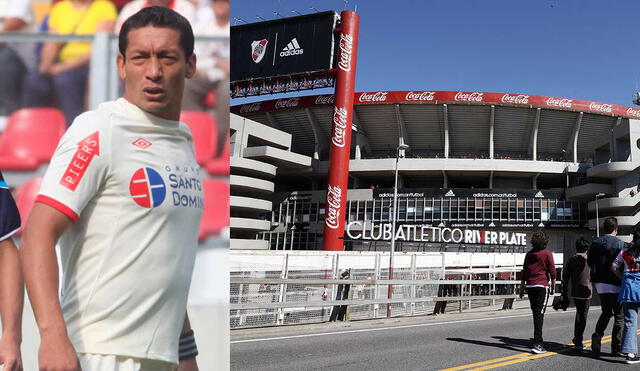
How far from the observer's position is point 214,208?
7.86 ft

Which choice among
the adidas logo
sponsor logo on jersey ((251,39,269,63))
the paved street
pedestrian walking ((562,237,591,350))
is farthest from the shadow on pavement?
sponsor logo on jersey ((251,39,269,63))

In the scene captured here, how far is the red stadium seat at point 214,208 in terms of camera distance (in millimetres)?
2371

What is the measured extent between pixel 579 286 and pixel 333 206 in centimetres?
5607

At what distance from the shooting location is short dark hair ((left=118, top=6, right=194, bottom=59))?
2.25 meters

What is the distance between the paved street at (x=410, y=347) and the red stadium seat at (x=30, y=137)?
6102 mm

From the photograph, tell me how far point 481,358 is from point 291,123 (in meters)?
80.3

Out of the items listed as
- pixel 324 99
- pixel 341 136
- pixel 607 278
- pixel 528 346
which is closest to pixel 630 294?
pixel 607 278

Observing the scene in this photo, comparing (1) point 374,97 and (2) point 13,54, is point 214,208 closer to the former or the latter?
(2) point 13,54

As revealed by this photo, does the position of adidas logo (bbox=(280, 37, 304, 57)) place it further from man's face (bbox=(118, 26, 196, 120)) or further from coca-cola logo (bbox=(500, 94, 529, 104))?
man's face (bbox=(118, 26, 196, 120))

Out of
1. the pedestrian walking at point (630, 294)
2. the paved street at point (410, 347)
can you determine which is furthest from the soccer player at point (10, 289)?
the pedestrian walking at point (630, 294)

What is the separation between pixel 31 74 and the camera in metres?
2.18

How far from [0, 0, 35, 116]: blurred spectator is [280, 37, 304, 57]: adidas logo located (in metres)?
77.5

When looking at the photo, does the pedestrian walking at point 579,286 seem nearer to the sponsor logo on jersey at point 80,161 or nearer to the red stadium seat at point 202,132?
the red stadium seat at point 202,132

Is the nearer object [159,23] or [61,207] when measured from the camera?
[61,207]
